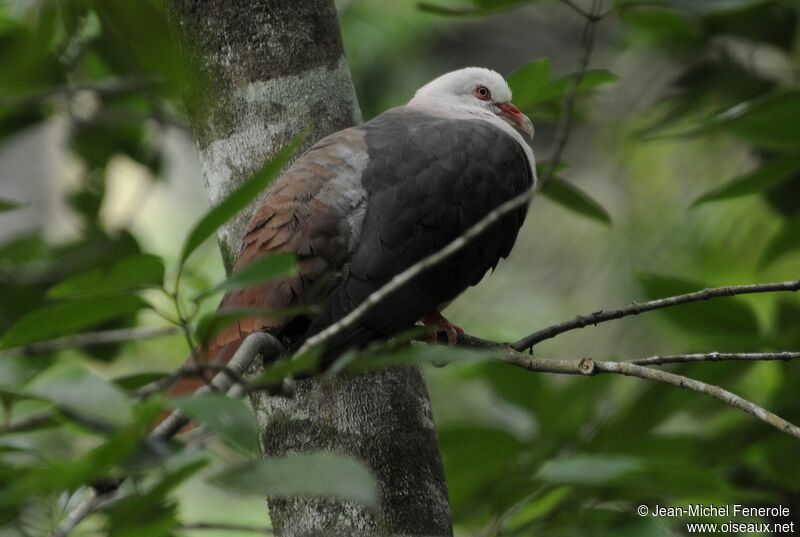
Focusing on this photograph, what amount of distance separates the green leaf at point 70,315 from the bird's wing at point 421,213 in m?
0.83

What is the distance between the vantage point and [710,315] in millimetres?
2654

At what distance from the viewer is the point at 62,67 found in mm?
2959

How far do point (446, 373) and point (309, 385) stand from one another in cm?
114

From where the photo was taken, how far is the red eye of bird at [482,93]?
11.1 feet

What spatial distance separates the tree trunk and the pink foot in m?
0.34

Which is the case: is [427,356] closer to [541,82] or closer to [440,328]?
[440,328]

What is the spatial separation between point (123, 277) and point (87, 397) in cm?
28

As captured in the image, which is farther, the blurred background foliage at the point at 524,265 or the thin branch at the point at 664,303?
the thin branch at the point at 664,303

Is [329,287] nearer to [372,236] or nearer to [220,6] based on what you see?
[372,236]

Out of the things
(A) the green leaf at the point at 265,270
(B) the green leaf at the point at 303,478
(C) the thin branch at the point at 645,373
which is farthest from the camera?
(C) the thin branch at the point at 645,373

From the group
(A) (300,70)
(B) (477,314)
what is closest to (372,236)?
(A) (300,70)

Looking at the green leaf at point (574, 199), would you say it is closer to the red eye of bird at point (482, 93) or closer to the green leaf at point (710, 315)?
the green leaf at point (710, 315)

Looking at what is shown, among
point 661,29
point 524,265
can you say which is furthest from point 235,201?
point 524,265

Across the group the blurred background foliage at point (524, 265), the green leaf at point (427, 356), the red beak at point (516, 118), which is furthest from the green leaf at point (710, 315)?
the green leaf at point (427, 356)
